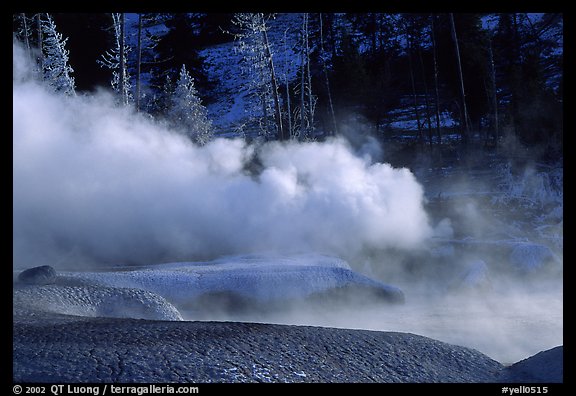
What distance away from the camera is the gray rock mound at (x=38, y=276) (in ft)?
22.3

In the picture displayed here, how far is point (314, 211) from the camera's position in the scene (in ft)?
45.3

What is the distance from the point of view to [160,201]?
13266mm

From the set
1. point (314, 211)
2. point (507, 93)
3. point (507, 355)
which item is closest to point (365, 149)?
point (507, 93)

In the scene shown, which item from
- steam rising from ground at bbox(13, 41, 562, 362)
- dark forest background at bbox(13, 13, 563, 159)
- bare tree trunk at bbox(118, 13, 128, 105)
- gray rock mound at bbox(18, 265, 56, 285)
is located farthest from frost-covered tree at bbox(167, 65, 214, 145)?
gray rock mound at bbox(18, 265, 56, 285)

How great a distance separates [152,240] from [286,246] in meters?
2.94

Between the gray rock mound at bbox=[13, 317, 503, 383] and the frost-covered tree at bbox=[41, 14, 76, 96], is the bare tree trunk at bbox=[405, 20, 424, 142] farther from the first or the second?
the gray rock mound at bbox=[13, 317, 503, 383]

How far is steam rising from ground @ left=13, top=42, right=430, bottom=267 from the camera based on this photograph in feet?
40.5

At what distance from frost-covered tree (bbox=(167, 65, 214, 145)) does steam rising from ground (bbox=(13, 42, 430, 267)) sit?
8751 millimetres

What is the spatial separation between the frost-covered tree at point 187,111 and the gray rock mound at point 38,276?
1707cm

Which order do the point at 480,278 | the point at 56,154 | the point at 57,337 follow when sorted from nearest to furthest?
the point at 57,337
the point at 480,278
the point at 56,154

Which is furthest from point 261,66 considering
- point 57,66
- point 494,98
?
point 494,98

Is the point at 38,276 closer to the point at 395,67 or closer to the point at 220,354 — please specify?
the point at 220,354

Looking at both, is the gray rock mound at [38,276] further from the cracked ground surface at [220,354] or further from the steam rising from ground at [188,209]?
the steam rising from ground at [188,209]

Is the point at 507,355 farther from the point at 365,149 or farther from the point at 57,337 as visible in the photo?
the point at 365,149
